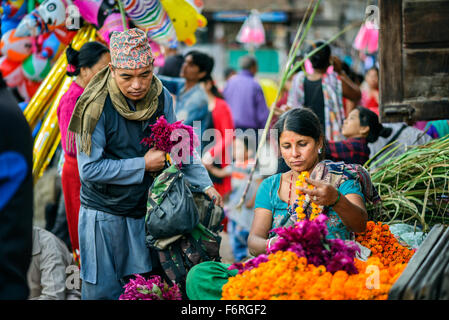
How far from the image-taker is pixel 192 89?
5961 mm

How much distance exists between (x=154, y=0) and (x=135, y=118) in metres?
1.76

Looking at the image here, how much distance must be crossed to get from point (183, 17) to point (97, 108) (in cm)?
200

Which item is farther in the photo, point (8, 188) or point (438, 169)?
point (438, 169)

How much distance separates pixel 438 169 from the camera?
146 inches

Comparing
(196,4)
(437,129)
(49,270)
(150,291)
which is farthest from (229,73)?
(150,291)

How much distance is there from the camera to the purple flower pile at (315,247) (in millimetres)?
2465

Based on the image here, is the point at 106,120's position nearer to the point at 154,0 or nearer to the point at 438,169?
the point at 154,0

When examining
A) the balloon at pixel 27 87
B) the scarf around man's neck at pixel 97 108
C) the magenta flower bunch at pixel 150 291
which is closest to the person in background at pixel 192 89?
the balloon at pixel 27 87

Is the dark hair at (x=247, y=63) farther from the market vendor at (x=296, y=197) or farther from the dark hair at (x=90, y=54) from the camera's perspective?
the market vendor at (x=296, y=197)

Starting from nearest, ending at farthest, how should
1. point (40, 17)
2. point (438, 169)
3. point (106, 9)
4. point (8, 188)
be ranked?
point (8, 188), point (438, 169), point (106, 9), point (40, 17)

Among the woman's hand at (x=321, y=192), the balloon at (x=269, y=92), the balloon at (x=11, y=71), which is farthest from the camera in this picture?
the balloon at (x=269, y=92)

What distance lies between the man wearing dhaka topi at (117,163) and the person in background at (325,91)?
7.48 ft

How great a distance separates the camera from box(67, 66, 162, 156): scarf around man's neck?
3133 millimetres
